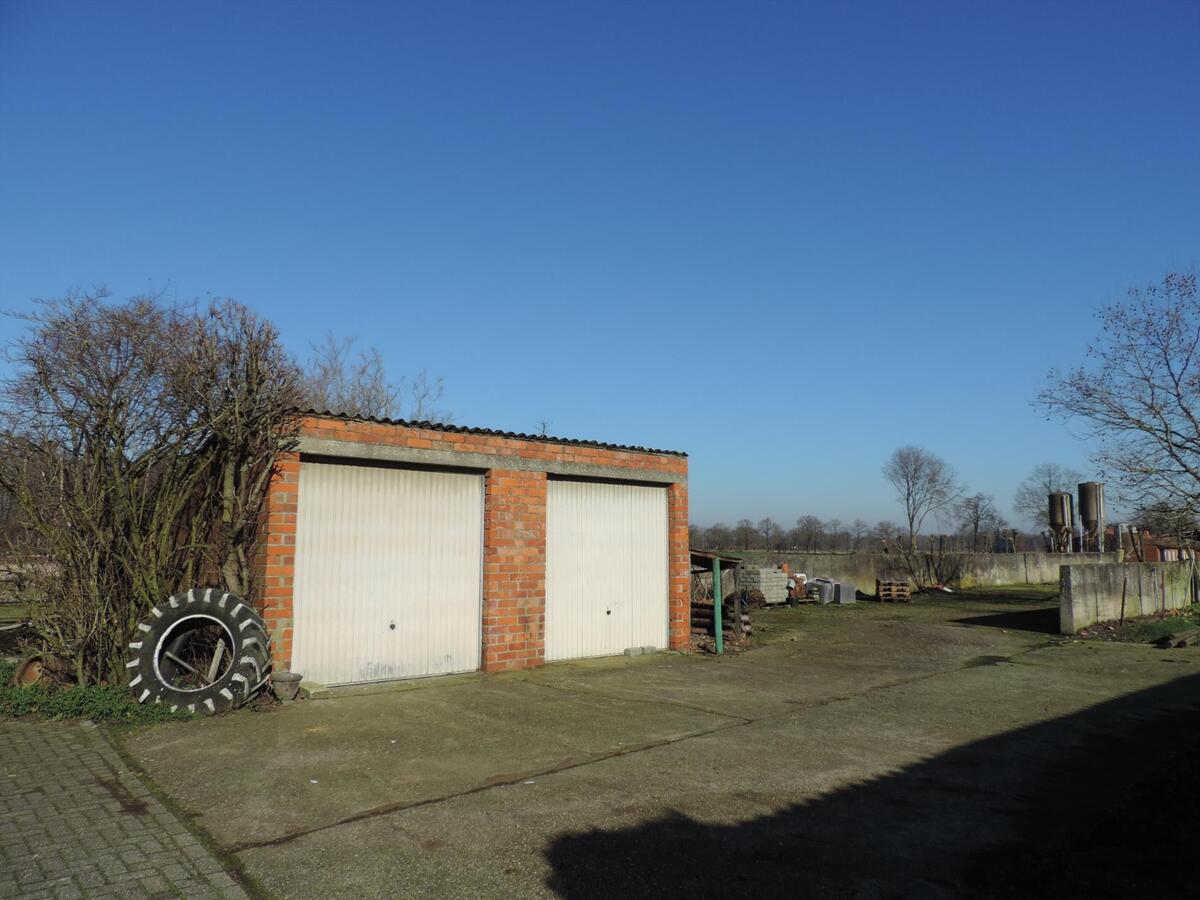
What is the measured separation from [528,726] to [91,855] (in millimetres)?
4130

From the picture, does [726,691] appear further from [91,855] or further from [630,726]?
[91,855]

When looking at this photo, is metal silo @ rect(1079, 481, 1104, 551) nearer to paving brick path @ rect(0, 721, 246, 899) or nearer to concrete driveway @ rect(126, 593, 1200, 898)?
concrete driveway @ rect(126, 593, 1200, 898)

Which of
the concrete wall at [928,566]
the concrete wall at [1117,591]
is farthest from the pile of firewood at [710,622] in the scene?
the concrete wall at [928,566]

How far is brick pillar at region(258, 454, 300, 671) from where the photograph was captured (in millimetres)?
9031

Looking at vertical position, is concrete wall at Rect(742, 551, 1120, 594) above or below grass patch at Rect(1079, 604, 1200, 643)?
above

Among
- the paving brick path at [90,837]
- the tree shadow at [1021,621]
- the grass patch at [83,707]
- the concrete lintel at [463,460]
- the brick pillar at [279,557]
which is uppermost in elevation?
the concrete lintel at [463,460]

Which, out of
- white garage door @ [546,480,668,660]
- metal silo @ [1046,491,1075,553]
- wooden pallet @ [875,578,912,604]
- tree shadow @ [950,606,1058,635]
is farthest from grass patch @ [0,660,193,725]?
metal silo @ [1046,491,1075,553]

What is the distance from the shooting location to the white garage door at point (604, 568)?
12.2 metres

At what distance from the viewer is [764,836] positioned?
16.3ft

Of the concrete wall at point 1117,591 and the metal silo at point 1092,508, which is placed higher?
the metal silo at point 1092,508

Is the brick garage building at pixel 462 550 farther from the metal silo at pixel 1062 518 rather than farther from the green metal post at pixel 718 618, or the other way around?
the metal silo at pixel 1062 518

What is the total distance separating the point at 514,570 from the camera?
1133 centimetres

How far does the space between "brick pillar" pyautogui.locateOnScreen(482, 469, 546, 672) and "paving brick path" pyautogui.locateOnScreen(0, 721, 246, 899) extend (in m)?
5.17

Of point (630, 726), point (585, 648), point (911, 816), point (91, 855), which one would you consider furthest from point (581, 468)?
point (91, 855)
